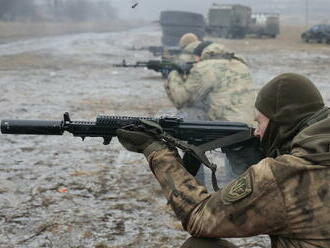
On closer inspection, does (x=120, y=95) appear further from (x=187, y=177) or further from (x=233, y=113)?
(x=187, y=177)

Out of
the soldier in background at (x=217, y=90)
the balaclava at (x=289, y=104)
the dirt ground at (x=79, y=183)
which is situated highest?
the balaclava at (x=289, y=104)

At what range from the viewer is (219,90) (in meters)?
6.32

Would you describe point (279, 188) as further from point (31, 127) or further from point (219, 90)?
point (219, 90)

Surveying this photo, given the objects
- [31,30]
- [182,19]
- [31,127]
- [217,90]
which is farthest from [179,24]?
[31,30]

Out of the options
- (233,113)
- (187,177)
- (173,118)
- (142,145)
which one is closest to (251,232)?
(187,177)

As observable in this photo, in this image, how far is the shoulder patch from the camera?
6.23 feet

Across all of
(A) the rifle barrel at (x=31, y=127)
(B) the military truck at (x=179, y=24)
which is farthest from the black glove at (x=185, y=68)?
(B) the military truck at (x=179, y=24)

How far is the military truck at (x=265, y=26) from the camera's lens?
3425 centimetres

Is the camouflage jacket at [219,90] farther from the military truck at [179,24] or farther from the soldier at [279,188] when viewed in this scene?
the military truck at [179,24]

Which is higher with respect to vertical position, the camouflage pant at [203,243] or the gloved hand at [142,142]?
the gloved hand at [142,142]

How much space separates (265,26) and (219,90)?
2942 centimetres

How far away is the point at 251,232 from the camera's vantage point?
6.50 feet

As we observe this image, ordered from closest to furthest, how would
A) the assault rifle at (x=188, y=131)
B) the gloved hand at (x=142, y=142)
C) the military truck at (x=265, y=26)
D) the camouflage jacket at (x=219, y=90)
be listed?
the gloved hand at (x=142, y=142), the assault rifle at (x=188, y=131), the camouflage jacket at (x=219, y=90), the military truck at (x=265, y=26)

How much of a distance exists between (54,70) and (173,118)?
12.4m
